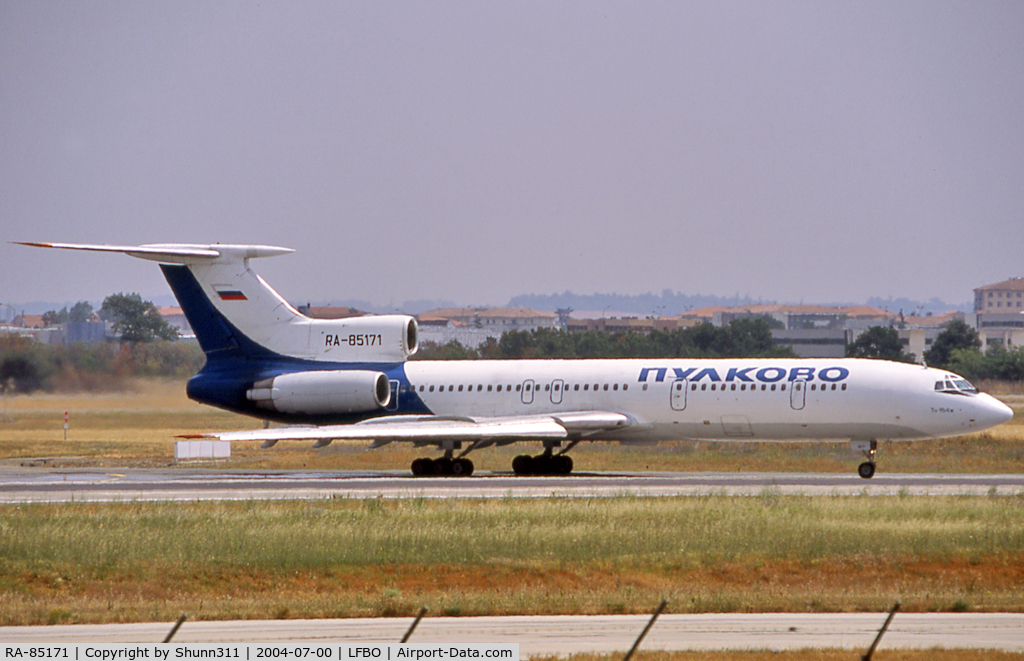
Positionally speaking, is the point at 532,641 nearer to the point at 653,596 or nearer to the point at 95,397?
the point at 653,596

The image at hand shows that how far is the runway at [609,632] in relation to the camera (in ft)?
49.0

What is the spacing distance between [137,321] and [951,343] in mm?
77750

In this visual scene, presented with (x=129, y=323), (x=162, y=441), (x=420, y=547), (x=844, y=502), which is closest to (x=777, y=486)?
(x=844, y=502)

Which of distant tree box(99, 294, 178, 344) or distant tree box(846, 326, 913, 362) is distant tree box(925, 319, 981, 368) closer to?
distant tree box(846, 326, 913, 362)

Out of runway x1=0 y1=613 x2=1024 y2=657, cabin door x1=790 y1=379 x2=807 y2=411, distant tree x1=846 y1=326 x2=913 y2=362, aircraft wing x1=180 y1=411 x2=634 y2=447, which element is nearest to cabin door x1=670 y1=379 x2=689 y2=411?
Result: aircraft wing x1=180 y1=411 x2=634 y2=447

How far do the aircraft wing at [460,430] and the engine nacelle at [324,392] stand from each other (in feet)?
2.56

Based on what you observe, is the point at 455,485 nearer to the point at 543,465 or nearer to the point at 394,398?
the point at 543,465

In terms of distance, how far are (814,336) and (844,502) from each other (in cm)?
12990

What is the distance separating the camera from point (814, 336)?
154 meters

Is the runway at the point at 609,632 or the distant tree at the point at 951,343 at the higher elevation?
the distant tree at the point at 951,343

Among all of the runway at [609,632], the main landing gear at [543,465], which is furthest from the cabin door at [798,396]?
the runway at [609,632]

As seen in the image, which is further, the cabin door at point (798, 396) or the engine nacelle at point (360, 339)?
the engine nacelle at point (360, 339)

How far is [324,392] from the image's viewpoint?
41.2 metres

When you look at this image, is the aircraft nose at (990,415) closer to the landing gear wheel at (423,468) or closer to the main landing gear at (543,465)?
the main landing gear at (543,465)
